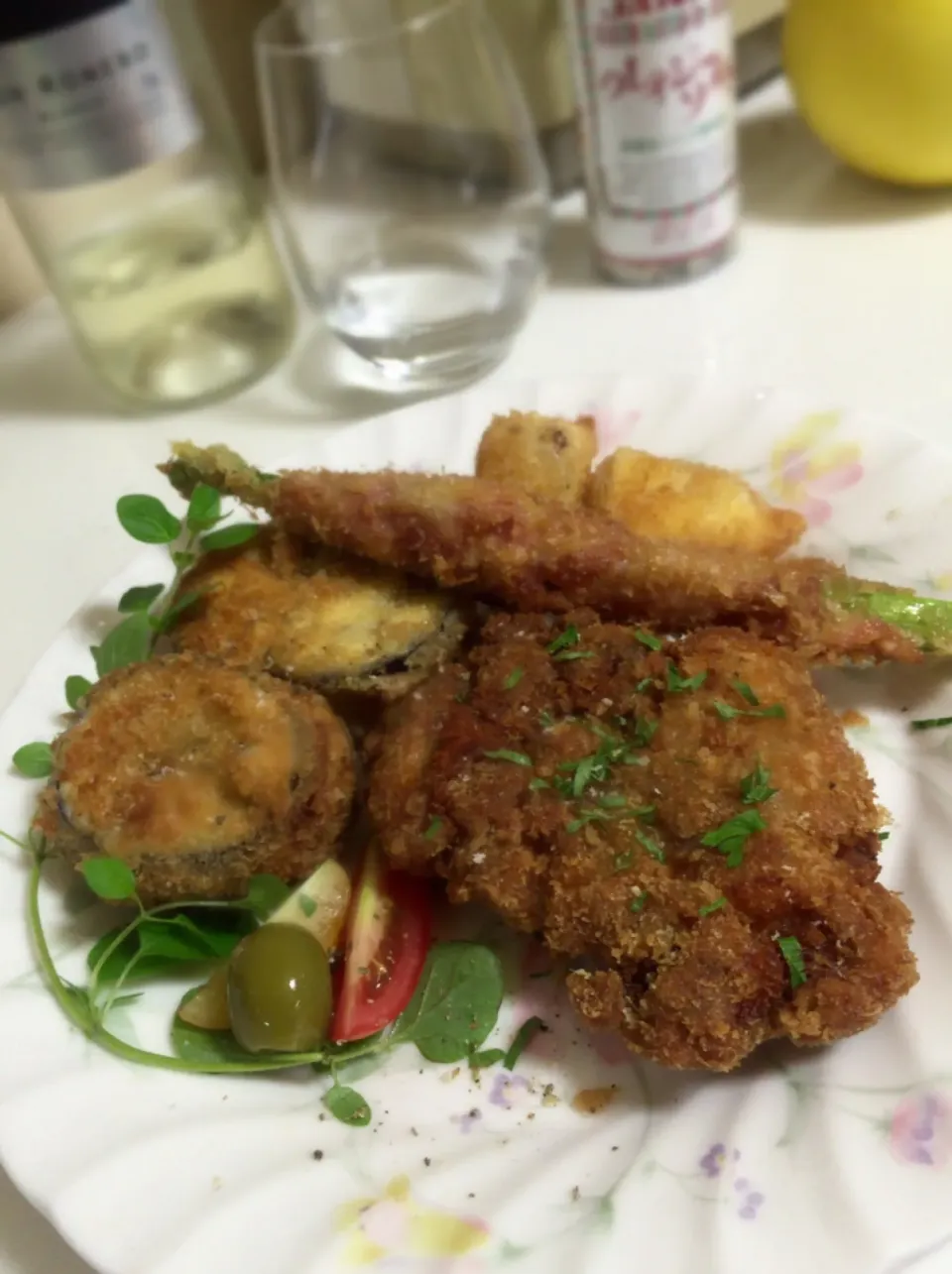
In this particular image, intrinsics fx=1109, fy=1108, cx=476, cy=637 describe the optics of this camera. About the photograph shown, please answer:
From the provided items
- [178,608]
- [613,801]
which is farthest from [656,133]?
[613,801]

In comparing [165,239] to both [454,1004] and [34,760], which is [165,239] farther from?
[454,1004]

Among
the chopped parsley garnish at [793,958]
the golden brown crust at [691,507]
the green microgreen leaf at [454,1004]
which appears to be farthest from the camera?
the golden brown crust at [691,507]

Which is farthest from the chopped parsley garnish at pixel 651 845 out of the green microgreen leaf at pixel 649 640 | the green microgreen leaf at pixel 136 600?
the green microgreen leaf at pixel 136 600

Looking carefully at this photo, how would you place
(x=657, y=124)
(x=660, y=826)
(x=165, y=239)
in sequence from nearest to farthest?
(x=660, y=826)
(x=657, y=124)
(x=165, y=239)

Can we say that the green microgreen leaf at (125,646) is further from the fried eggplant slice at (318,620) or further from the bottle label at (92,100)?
the bottle label at (92,100)

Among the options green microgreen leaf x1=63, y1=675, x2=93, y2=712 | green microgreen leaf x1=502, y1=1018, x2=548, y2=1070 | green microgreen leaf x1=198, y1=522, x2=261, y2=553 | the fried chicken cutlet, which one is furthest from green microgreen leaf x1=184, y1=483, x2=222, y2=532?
green microgreen leaf x1=502, y1=1018, x2=548, y2=1070

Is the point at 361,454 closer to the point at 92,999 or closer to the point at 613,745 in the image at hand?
the point at 613,745

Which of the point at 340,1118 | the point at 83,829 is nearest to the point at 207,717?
the point at 83,829

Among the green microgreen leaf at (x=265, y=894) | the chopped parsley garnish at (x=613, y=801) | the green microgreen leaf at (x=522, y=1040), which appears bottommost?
the green microgreen leaf at (x=522, y=1040)
